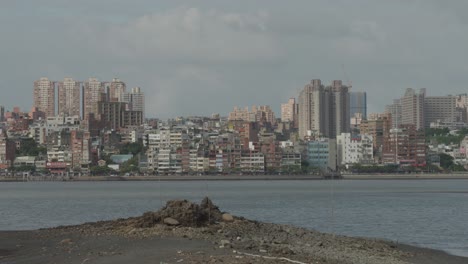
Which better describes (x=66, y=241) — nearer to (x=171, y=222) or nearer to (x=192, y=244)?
(x=171, y=222)

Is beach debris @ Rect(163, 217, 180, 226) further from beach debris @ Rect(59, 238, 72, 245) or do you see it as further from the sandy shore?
beach debris @ Rect(59, 238, 72, 245)

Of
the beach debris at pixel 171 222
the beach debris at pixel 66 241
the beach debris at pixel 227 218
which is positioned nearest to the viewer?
the beach debris at pixel 66 241

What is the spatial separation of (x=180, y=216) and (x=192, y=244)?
3705mm

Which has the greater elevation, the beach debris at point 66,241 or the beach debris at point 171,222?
the beach debris at point 171,222

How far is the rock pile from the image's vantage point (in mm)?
33094

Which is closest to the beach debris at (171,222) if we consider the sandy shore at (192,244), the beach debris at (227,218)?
the sandy shore at (192,244)

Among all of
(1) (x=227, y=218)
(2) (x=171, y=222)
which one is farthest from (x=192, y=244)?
(1) (x=227, y=218)

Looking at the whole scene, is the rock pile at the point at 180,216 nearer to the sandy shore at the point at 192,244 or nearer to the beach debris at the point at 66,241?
the sandy shore at the point at 192,244

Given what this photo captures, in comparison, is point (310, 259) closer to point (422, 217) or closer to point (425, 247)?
point (425, 247)

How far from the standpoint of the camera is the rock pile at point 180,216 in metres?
33.1

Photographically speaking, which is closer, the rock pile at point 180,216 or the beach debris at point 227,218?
the rock pile at point 180,216

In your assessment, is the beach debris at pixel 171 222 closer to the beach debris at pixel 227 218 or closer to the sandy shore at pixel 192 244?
the sandy shore at pixel 192 244

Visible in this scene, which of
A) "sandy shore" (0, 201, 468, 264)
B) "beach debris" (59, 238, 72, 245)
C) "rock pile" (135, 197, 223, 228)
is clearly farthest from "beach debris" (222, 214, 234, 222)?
"beach debris" (59, 238, 72, 245)

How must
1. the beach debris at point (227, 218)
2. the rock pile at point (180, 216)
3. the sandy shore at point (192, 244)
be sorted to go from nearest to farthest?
the sandy shore at point (192, 244) < the rock pile at point (180, 216) < the beach debris at point (227, 218)
